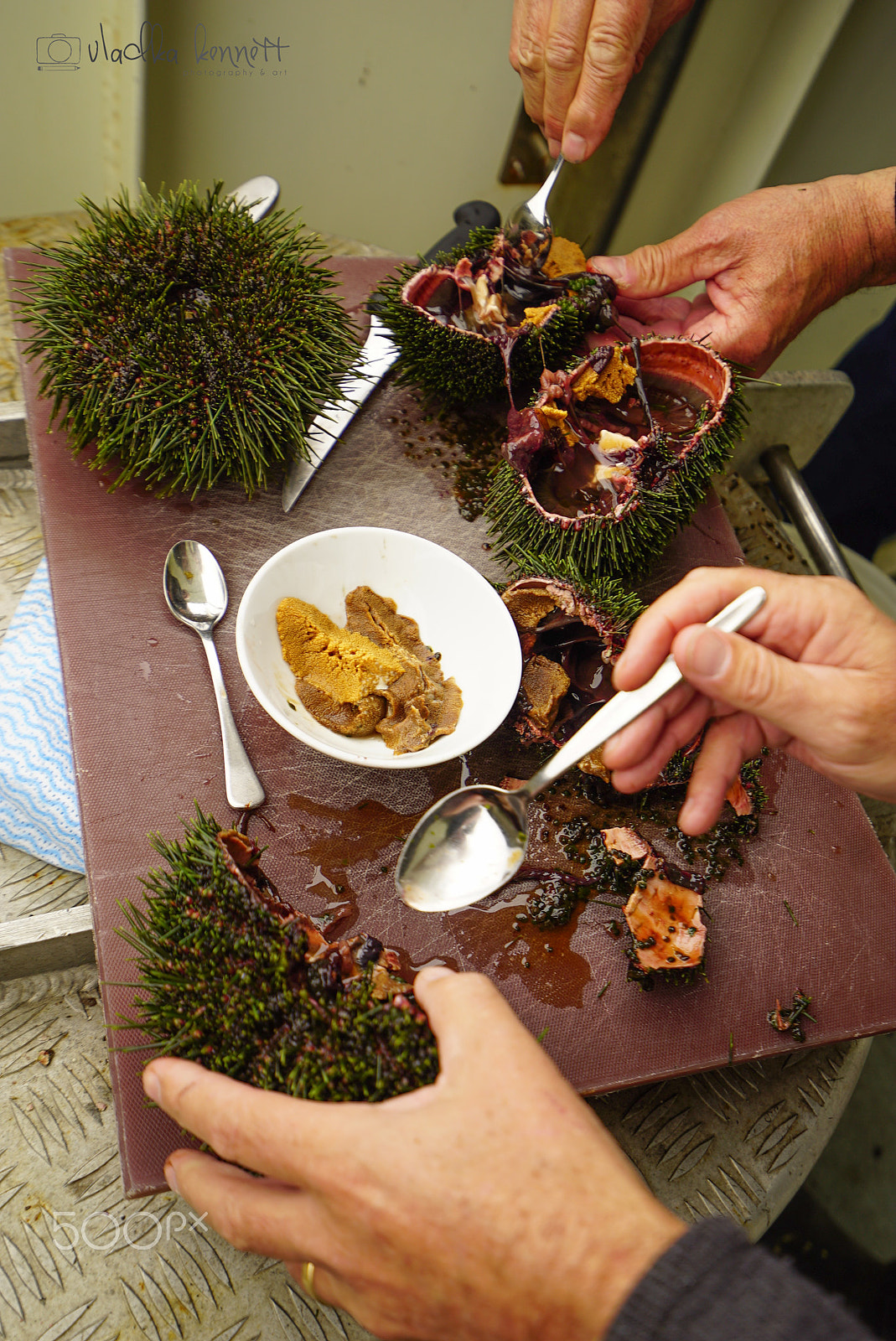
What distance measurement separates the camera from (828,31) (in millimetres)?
2602

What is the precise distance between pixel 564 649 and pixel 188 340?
797mm

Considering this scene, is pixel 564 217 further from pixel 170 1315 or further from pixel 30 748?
pixel 170 1315

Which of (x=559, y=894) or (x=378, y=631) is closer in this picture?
(x=559, y=894)

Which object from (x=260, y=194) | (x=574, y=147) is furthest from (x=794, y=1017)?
(x=260, y=194)

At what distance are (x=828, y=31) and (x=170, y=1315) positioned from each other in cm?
345

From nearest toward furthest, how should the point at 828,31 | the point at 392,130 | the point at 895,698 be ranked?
the point at 895,698, the point at 828,31, the point at 392,130

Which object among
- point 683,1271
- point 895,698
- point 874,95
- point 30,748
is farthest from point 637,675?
point 874,95

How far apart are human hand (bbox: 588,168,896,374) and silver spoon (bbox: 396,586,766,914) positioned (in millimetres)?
962

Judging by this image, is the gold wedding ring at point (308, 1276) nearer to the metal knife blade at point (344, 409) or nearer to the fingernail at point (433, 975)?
the fingernail at point (433, 975)

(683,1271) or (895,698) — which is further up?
(895,698)

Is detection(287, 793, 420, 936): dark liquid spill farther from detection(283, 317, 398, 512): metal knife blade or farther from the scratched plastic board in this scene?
detection(283, 317, 398, 512): metal knife blade

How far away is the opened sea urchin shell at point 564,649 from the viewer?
4.63 ft

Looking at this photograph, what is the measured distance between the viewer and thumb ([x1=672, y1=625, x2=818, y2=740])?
1094 millimetres

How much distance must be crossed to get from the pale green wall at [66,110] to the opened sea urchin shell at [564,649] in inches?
72.6
